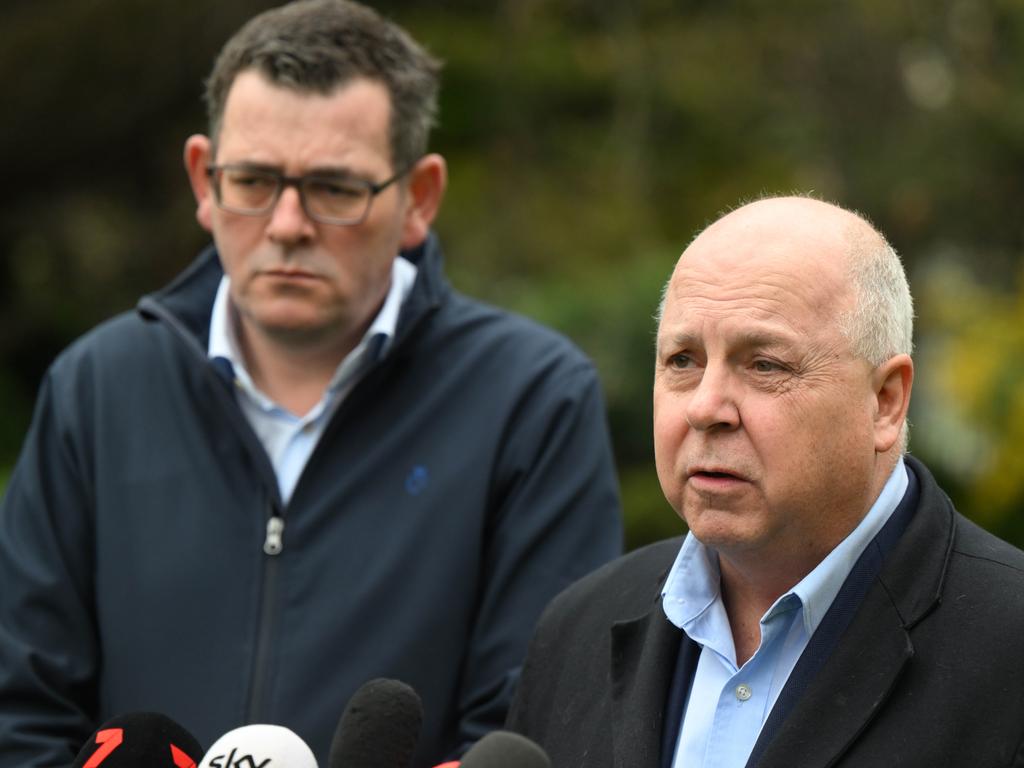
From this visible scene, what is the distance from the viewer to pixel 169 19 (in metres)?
9.43

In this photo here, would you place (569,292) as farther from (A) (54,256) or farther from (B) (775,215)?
(B) (775,215)

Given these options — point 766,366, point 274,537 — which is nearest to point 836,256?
point 766,366

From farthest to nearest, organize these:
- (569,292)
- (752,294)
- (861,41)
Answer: (861,41) < (569,292) < (752,294)

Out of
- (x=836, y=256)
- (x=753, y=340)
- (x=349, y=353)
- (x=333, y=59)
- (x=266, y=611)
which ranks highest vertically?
(x=333, y=59)

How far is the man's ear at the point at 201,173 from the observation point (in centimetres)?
378

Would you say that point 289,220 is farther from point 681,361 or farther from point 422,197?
point 681,361

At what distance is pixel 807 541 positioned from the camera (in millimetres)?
2512

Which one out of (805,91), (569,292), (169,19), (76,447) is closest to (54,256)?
(169,19)

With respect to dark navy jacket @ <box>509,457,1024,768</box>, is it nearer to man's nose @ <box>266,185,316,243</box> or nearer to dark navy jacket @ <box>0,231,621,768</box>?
dark navy jacket @ <box>0,231,621,768</box>

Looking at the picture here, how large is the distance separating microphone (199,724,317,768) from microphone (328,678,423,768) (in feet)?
0.37

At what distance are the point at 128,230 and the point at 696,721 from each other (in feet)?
27.8

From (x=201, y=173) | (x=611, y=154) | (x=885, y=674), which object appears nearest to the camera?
(x=885, y=674)

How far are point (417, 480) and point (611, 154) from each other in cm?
709

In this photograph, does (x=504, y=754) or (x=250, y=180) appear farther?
(x=250, y=180)
